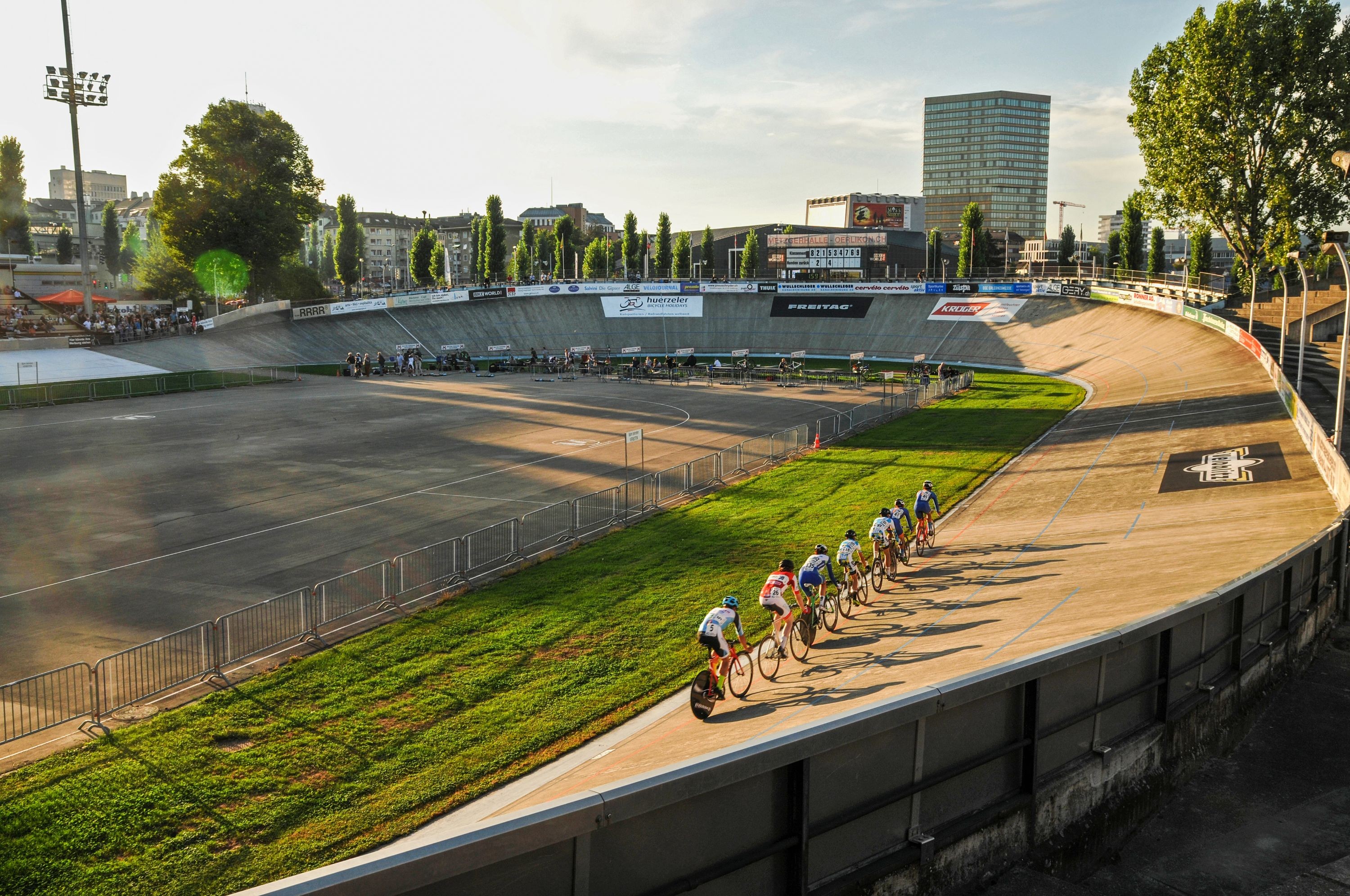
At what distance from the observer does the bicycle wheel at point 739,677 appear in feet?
47.2

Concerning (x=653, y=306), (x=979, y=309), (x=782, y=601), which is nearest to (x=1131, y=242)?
(x=979, y=309)

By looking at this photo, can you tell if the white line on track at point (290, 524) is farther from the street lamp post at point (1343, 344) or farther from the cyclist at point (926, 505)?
the street lamp post at point (1343, 344)

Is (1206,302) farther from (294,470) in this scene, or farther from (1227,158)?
(294,470)

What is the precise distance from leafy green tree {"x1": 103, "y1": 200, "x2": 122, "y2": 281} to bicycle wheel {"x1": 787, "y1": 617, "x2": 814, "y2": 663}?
183m

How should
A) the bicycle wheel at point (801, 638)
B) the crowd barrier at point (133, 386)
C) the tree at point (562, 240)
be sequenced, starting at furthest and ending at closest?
the tree at point (562, 240) → the crowd barrier at point (133, 386) → the bicycle wheel at point (801, 638)

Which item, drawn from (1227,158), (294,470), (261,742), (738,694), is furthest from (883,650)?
(1227,158)

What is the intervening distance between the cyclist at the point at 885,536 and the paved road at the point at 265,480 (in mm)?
10519

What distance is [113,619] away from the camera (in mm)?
17562

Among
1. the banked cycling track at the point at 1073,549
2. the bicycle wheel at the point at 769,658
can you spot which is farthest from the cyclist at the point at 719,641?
the bicycle wheel at the point at 769,658

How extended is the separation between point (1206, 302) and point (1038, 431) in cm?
3232

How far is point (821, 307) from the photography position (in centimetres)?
8656

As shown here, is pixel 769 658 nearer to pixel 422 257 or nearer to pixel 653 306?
pixel 653 306

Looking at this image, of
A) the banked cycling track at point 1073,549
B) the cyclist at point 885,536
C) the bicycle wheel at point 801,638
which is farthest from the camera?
the cyclist at point 885,536

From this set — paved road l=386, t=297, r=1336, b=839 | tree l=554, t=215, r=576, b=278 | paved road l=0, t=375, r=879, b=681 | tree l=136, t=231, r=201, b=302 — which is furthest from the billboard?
paved road l=386, t=297, r=1336, b=839
